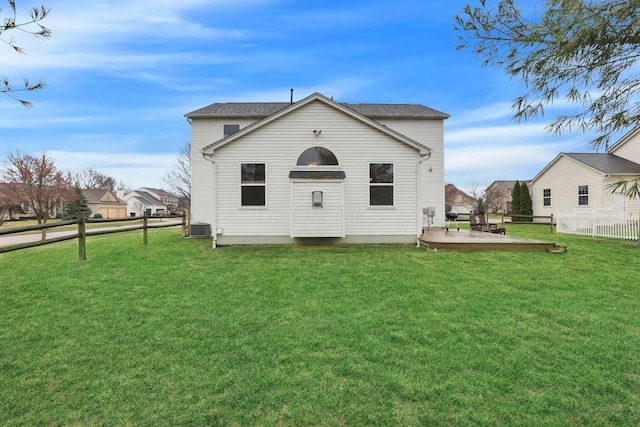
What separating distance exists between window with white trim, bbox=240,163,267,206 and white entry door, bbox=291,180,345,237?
47.4 inches

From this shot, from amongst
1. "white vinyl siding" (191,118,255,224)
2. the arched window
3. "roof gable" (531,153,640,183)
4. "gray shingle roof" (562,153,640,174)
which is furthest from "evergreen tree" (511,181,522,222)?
"white vinyl siding" (191,118,255,224)

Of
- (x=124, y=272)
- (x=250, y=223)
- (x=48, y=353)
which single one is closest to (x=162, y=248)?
(x=250, y=223)

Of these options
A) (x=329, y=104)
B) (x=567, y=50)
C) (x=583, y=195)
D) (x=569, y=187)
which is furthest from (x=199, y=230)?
(x=569, y=187)

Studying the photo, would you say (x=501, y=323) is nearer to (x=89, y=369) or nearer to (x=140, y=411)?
Result: (x=140, y=411)

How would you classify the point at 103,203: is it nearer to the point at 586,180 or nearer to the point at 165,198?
the point at 165,198

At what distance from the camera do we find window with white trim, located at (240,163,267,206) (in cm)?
1094

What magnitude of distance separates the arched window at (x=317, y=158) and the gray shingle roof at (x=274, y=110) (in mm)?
5023

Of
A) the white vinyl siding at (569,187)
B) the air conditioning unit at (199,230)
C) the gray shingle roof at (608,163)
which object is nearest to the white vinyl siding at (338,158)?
the air conditioning unit at (199,230)

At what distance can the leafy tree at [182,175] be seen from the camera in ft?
102

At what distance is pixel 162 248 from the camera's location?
1058 cm

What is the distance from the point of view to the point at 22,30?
2.45m

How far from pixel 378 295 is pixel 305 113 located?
7388mm

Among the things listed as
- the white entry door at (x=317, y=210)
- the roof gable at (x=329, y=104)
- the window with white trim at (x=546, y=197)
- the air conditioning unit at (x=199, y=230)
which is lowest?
the air conditioning unit at (x=199, y=230)

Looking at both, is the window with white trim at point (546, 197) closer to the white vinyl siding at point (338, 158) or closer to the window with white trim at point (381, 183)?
the white vinyl siding at point (338, 158)
